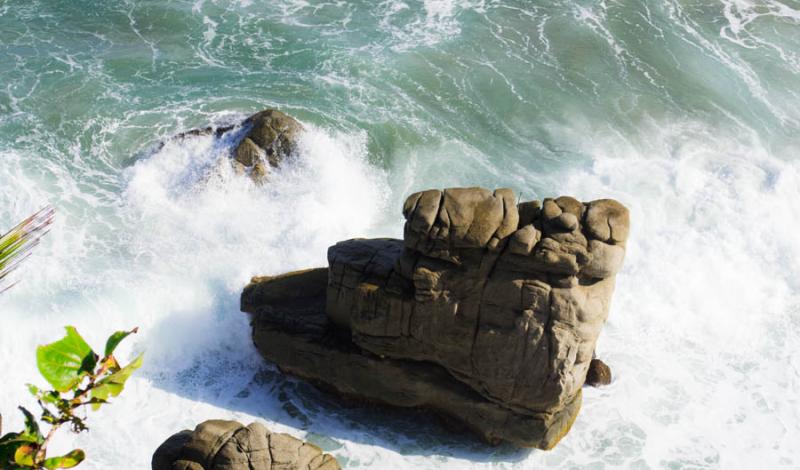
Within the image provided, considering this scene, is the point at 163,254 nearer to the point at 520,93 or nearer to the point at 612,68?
the point at 520,93

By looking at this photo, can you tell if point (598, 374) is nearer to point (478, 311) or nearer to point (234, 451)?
point (478, 311)

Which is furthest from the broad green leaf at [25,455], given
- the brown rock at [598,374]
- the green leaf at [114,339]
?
the brown rock at [598,374]

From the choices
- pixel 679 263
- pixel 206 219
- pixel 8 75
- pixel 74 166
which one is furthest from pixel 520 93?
pixel 8 75

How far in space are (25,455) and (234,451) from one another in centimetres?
785

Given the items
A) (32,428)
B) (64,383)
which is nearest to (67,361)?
(64,383)

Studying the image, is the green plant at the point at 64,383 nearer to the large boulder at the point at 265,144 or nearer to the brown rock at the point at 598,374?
the brown rock at the point at 598,374

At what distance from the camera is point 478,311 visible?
14.6 metres

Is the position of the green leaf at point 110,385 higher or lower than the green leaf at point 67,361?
lower

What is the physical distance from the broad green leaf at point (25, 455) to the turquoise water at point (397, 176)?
11.6 metres

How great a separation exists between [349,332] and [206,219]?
562cm

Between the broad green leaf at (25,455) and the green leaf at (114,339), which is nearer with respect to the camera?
the green leaf at (114,339)

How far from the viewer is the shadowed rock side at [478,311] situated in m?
14.2

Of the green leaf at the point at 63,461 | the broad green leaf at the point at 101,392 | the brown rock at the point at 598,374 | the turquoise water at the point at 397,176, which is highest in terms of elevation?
the broad green leaf at the point at 101,392

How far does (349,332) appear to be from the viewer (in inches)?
627
